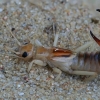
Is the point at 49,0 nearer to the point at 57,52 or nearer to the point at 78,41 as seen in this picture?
the point at 78,41

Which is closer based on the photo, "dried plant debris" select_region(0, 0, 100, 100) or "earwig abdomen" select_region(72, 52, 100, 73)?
"dried plant debris" select_region(0, 0, 100, 100)

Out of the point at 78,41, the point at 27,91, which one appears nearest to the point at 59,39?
the point at 78,41

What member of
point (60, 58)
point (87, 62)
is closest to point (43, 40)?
point (60, 58)

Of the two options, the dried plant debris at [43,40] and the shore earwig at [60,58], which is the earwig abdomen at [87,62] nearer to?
the shore earwig at [60,58]

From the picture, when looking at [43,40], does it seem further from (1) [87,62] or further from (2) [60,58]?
(1) [87,62]

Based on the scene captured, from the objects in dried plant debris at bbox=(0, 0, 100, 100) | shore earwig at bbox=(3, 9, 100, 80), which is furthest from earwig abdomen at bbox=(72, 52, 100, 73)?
dried plant debris at bbox=(0, 0, 100, 100)

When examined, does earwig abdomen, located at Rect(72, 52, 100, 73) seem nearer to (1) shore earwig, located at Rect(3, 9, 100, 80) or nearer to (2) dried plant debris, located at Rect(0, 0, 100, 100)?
(1) shore earwig, located at Rect(3, 9, 100, 80)
